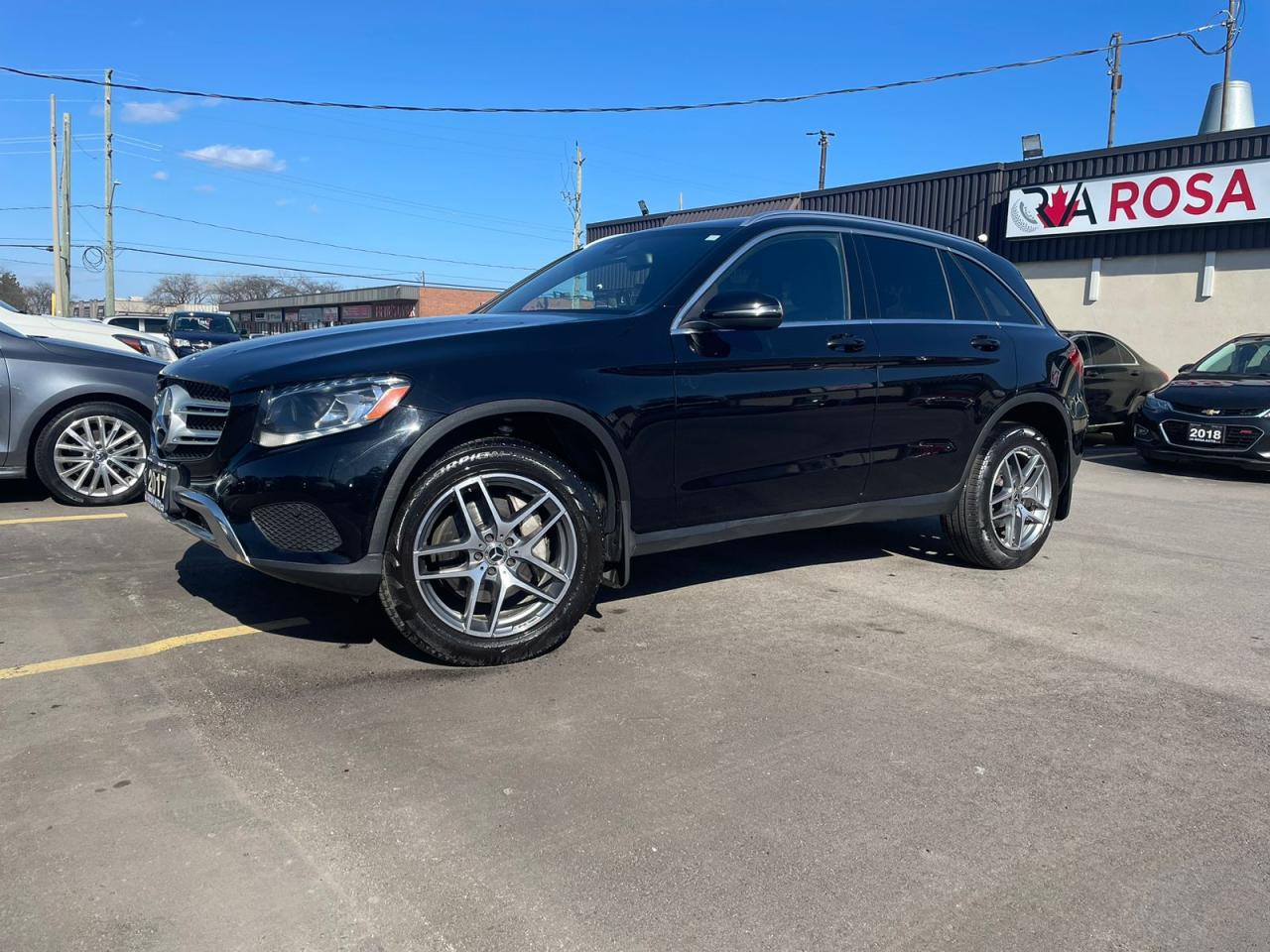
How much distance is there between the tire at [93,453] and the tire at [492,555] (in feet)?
14.2

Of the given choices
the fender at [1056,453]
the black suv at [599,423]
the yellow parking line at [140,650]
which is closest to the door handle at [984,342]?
the black suv at [599,423]

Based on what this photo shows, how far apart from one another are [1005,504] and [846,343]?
5.37ft

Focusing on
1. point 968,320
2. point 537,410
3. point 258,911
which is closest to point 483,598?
point 537,410

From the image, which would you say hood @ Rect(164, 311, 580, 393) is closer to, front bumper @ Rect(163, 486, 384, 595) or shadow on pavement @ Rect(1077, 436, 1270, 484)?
front bumper @ Rect(163, 486, 384, 595)

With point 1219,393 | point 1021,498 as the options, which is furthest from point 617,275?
point 1219,393

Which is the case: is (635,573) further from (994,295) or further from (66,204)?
(66,204)

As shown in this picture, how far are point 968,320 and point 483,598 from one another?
320cm

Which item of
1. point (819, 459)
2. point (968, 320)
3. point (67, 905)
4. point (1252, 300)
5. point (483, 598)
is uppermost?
point (1252, 300)

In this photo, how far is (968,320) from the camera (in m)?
5.42

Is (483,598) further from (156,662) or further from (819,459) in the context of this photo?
(819,459)

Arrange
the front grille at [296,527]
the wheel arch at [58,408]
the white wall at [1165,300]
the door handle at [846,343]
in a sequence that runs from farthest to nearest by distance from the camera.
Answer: the white wall at [1165,300]
the wheel arch at [58,408]
the door handle at [846,343]
the front grille at [296,527]

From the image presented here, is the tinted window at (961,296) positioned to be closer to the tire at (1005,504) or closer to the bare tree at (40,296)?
the tire at (1005,504)

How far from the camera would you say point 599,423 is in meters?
3.92

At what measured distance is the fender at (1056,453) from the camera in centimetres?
541
